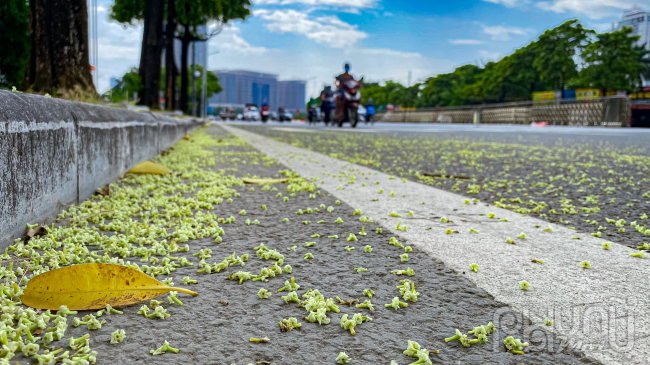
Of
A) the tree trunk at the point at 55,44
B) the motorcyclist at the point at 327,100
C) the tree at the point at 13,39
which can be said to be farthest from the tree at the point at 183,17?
the tree trunk at the point at 55,44

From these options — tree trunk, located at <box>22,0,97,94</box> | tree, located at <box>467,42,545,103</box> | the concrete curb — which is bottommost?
the concrete curb

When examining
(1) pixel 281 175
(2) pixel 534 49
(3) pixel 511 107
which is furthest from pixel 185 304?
(2) pixel 534 49

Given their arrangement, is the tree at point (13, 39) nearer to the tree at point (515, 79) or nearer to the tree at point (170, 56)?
the tree at point (170, 56)

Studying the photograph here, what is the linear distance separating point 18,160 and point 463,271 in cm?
193

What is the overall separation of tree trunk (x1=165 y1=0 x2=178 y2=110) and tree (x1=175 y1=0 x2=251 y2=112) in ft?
1.28

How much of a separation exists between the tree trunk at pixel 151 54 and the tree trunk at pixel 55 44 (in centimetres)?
850

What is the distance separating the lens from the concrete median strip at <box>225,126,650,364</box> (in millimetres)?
1500

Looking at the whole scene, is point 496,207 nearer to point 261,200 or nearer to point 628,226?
point 628,226

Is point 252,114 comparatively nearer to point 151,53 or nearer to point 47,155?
point 151,53

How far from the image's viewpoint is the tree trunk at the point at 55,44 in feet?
17.1

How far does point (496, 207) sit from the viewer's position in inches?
142

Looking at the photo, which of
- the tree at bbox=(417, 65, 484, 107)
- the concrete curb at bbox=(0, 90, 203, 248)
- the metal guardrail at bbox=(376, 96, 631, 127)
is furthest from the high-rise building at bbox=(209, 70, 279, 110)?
the concrete curb at bbox=(0, 90, 203, 248)

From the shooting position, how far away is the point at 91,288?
5.68 feet

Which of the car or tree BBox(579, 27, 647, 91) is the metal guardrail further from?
the car
